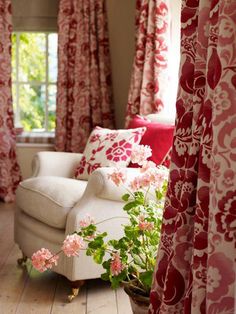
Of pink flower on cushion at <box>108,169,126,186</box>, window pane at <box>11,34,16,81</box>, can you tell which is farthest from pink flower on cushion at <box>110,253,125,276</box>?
window pane at <box>11,34,16,81</box>

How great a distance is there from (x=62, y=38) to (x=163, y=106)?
153 centimetres

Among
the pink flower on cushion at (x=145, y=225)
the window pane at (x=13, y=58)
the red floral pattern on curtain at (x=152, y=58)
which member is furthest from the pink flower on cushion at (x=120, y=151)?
the window pane at (x=13, y=58)

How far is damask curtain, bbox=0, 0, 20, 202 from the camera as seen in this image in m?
4.83

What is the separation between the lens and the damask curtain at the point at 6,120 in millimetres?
4828

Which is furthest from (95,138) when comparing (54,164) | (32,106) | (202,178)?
(32,106)

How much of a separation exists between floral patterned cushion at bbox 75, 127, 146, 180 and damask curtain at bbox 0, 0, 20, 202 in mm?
1915

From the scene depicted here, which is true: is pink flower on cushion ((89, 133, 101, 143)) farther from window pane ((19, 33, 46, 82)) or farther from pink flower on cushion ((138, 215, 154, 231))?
window pane ((19, 33, 46, 82))

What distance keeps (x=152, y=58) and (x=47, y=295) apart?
2091 mm

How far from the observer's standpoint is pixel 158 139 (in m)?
2.98

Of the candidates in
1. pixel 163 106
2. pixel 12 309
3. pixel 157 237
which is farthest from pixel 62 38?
pixel 157 237

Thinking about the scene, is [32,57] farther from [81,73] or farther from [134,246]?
[134,246]

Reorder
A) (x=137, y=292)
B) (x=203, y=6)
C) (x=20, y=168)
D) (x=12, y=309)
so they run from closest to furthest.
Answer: (x=203, y=6) < (x=137, y=292) < (x=12, y=309) < (x=20, y=168)

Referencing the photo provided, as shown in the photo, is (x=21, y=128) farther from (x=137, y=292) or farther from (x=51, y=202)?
(x=137, y=292)

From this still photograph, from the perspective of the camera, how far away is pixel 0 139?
4.89 meters
